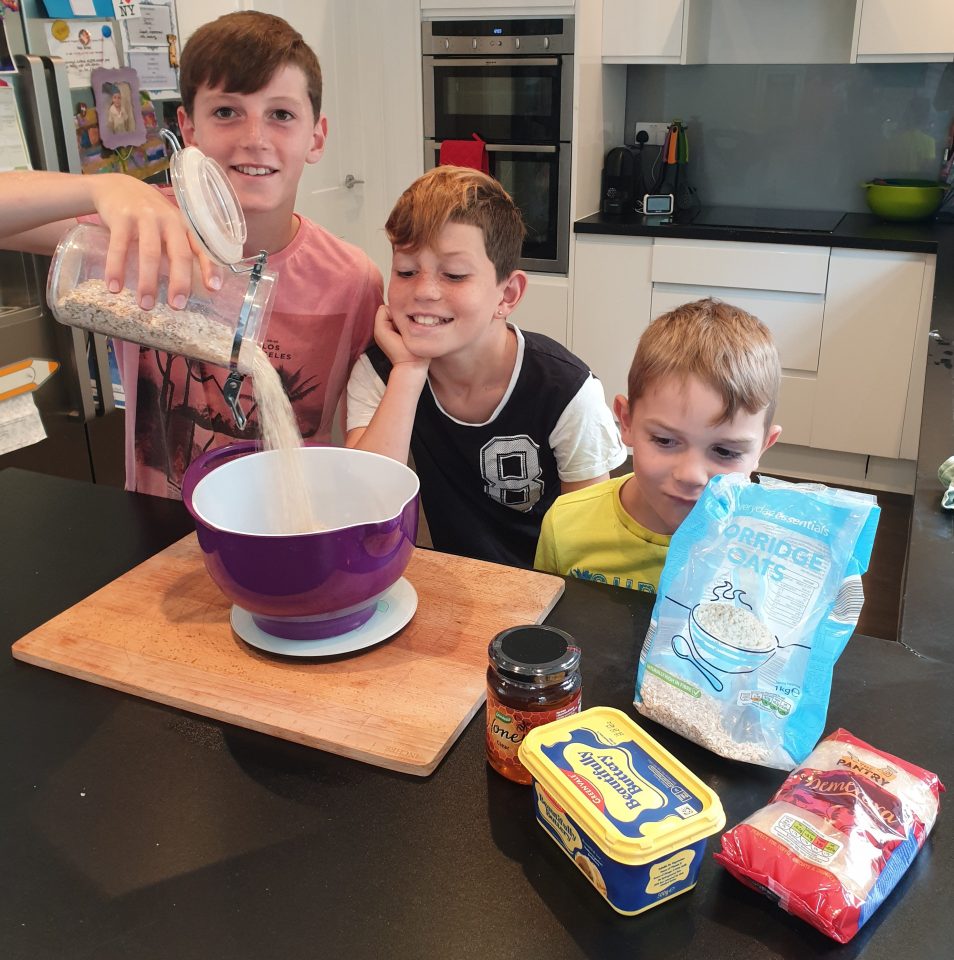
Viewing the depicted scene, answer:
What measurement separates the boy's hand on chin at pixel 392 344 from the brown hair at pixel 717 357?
1.04 feet

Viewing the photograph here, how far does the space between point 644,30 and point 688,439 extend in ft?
8.47

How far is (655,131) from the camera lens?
141 inches

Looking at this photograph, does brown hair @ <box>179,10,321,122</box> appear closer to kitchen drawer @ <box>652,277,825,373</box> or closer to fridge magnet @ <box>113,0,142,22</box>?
fridge magnet @ <box>113,0,142,22</box>

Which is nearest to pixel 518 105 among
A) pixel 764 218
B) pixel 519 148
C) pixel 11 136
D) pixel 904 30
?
pixel 519 148

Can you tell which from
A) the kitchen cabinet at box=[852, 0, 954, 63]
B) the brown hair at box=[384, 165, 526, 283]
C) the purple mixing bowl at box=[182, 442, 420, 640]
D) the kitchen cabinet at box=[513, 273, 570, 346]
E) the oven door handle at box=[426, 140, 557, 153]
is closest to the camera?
the purple mixing bowl at box=[182, 442, 420, 640]

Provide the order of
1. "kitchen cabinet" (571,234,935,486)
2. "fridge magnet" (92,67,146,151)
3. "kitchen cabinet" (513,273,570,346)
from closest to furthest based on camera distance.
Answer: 1. "fridge magnet" (92,67,146,151)
2. "kitchen cabinet" (571,234,935,486)
3. "kitchen cabinet" (513,273,570,346)

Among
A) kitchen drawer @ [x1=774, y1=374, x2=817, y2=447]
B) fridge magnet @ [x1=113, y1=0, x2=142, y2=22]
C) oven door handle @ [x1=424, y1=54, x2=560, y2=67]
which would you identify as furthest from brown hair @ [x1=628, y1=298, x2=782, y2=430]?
oven door handle @ [x1=424, y1=54, x2=560, y2=67]

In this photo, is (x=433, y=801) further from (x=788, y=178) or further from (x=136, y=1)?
(x=788, y=178)

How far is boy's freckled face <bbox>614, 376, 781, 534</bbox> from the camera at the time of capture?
1064 mm

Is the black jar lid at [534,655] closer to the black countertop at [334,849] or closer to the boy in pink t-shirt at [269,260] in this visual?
the black countertop at [334,849]

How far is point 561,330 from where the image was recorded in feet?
11.3

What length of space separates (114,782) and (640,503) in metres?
0.72

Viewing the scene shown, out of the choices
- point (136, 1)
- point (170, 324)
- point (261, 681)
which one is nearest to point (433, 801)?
point (261, 681)

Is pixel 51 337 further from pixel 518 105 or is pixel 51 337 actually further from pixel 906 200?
pixel 906 200
